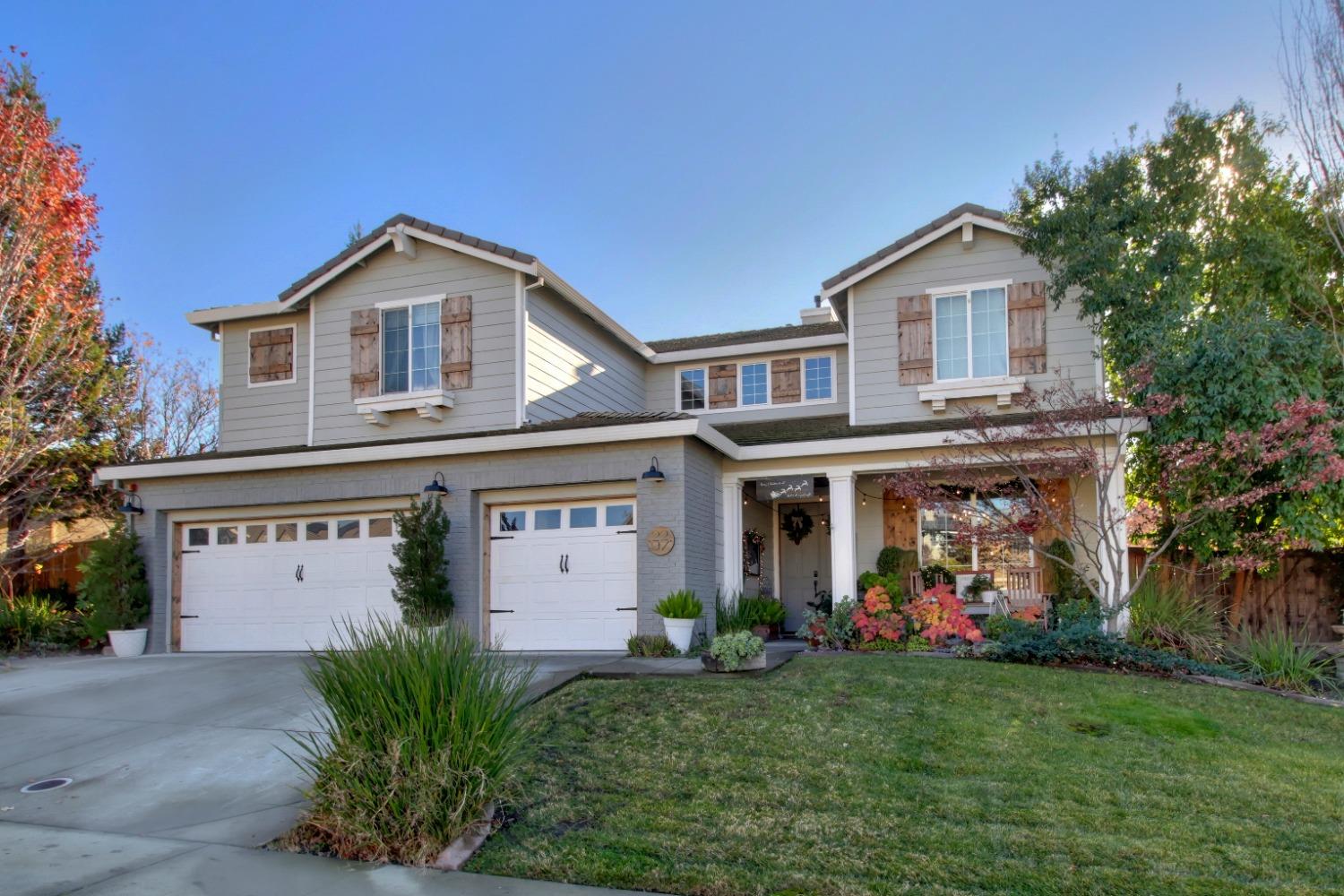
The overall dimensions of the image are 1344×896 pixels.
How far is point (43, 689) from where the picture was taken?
33.8 ft

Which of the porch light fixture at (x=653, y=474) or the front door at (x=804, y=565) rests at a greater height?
the porch light fixture at (x=653, y=474)

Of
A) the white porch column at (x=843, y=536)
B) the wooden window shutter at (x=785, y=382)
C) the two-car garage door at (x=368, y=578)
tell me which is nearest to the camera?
the two-car garage door at (x=368, y=578)

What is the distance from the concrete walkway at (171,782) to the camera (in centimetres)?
474

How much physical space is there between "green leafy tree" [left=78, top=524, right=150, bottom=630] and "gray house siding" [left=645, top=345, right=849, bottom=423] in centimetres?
886

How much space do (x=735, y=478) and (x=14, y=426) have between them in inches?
472

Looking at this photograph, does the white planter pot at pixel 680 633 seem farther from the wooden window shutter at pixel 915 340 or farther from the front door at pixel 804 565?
the front door at pixel 804 565

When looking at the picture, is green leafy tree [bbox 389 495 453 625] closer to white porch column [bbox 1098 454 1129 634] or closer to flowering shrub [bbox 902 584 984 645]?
flowering shrub [bbox 902 584 984 645]

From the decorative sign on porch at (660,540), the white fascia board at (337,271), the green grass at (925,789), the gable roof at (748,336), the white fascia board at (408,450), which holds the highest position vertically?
the white fascia board at (337,271)

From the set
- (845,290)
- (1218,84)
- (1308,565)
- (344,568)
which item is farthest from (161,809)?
(1218,84)

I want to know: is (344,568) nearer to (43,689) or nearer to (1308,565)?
(43,689)

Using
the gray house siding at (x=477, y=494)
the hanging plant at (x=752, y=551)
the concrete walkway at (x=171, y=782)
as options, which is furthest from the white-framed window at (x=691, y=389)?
the concrete walkway at (x=171, y=782)

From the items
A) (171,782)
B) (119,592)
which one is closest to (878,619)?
(171,782)

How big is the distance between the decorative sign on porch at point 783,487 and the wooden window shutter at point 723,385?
81.1 inches

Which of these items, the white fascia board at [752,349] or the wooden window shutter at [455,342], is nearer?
the wooden window shutter at [455,342]
